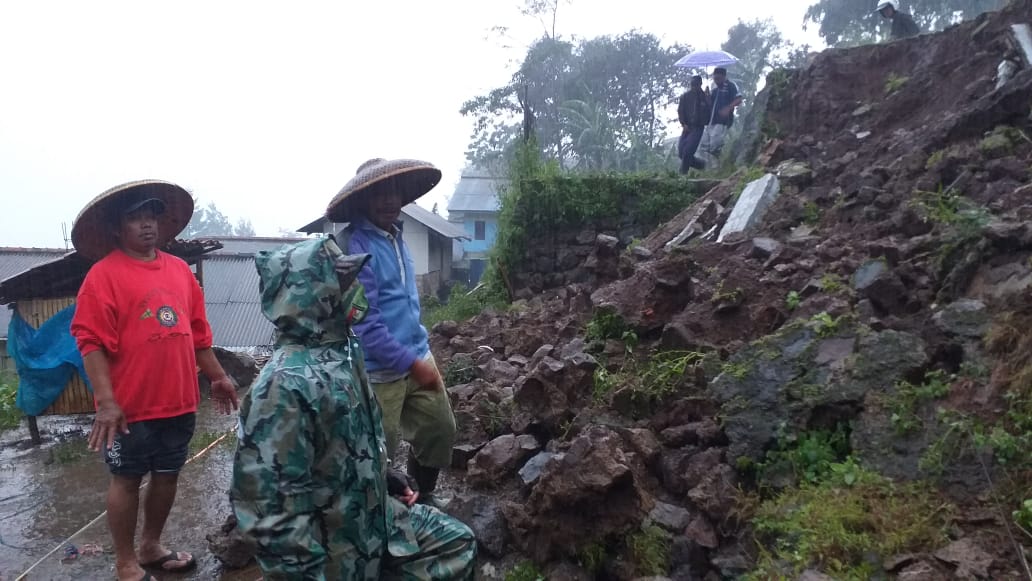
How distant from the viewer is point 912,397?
10.3 feet

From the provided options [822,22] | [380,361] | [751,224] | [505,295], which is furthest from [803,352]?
[822,22]

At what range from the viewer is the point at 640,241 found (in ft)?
29.4

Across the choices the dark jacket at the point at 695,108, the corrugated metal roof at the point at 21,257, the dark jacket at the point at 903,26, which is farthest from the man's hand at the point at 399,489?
the corrugated metal roof at the point at 21,257

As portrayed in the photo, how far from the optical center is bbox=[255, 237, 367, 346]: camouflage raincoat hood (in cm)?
207

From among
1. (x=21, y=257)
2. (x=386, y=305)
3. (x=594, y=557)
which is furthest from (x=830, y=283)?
(x=21, y=257)

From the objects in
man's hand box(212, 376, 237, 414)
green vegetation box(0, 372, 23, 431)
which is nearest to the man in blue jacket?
man's hand box(212, 376, 237, 414)

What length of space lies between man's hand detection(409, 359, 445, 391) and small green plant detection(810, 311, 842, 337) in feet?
7.09

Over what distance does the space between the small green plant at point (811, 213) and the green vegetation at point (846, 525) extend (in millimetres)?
3628

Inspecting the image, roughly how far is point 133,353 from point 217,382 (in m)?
0.49

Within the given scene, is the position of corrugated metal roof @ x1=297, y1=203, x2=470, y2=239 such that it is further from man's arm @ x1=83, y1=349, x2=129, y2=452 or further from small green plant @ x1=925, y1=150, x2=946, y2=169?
man's arm @ x1=83, y1=349, x2=129, y2=452

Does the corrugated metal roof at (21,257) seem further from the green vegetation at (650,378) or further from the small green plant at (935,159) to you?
the small green plant at (935,159)

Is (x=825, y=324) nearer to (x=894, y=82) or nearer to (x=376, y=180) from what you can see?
(x=376, y=180)

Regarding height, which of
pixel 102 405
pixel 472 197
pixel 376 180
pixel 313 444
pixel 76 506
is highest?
pixel 472 197

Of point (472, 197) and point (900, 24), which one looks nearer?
point (900, 24)
